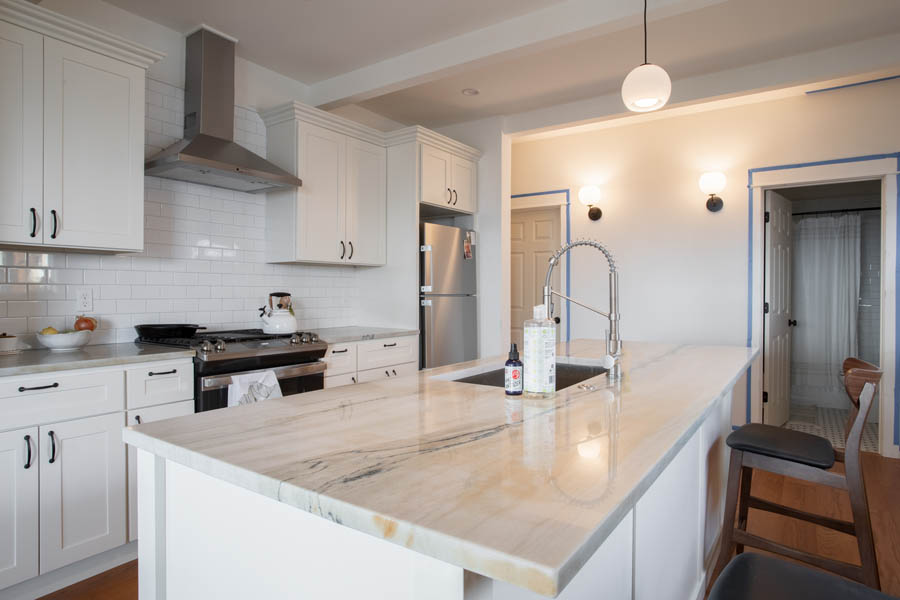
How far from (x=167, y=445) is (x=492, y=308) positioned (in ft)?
11.8

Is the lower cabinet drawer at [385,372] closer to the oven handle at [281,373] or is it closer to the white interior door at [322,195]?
the oven handle at [281,373]

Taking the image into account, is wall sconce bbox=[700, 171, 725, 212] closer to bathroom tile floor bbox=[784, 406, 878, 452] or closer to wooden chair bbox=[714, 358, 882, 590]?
bathroom tile floor bbox=[784, 406, 878, 452]

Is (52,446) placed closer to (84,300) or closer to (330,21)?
(84,300)

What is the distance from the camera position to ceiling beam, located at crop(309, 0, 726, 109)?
266 centimetres

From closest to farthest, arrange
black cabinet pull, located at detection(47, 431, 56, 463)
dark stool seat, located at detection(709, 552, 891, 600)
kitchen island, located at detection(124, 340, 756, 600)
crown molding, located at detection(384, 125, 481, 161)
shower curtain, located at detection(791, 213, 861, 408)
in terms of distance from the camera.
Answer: kitchen island, located at detection(124, 340, 756, 600)
dark stool seat, located at detection(709, 552, 891, 600)
black cabinet pull, located at detection(47, 431, 56, 463)
crown molding, located at detection(384, 125, 481, 161)
shower curtain, located at detection(791, 213, 861, 408)

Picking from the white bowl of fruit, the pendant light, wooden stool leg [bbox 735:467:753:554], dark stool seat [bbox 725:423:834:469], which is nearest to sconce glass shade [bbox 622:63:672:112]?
the pendant light

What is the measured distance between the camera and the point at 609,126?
15.7 feet

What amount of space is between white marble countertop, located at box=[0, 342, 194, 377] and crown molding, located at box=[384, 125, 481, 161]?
2.30 metres

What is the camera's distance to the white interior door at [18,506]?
195 centimetres

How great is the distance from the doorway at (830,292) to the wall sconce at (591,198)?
2065 millimetres

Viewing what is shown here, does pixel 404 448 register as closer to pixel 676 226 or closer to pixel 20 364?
pixel 20 364

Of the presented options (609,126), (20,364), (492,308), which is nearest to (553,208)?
(609,126)

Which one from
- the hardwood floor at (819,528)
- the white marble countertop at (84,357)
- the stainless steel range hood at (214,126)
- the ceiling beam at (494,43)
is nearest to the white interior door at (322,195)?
the stainless steel range hood at (214,126)

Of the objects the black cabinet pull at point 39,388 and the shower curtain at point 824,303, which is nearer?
the black cabinet pull at point 39,388
